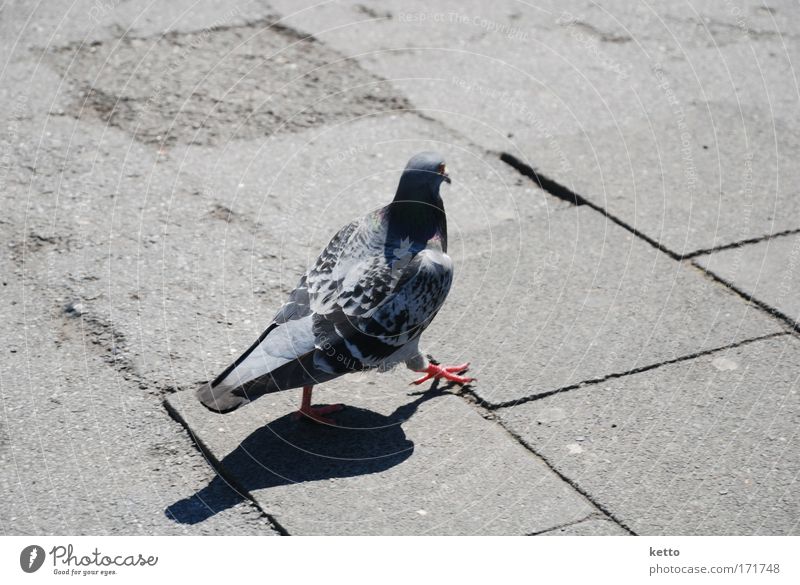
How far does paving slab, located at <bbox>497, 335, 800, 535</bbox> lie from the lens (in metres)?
4.04

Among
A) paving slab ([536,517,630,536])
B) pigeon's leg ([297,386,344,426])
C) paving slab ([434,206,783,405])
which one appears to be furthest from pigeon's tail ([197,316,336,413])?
paving slab ([536,517,630,536])

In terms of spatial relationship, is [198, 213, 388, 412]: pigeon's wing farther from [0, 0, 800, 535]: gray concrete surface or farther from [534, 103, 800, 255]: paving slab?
[534, 103, 800, 255]: paving slab

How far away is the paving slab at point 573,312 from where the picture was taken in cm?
496

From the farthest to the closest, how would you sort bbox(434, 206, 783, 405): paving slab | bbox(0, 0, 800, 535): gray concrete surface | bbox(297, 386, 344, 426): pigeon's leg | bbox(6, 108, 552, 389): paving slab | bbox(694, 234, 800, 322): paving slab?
1. bbox(694, 234, 800, 322): paving slab
2. bbox(6, 108, 552, 389): paving slab
3. bbox(434, 206, 783, 405): paving slab
4. bbox(297, 386, 344, 426): pigeon's leg
5. bbox(0, 0, 800, 535): gray concrete surface

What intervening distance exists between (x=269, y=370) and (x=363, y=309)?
551 millimetres

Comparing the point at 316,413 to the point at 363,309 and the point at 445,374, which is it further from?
the point at 445,374

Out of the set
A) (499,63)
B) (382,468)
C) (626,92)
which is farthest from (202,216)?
(626,92)

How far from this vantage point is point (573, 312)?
536cm

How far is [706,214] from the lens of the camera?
6.23 meters

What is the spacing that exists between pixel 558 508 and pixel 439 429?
2.35 ft

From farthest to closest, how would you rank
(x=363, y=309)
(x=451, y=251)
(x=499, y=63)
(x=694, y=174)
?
(x=499, y=63)
(x=694, y=174)
(x=451, y=251)
(x=363, y=309)
